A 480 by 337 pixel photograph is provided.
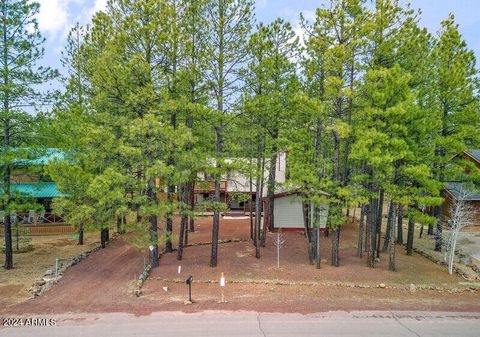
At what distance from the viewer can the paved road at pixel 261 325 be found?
10.0 meters

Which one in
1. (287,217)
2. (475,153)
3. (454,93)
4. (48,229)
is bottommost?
(48,229)

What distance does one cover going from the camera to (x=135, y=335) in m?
9.84

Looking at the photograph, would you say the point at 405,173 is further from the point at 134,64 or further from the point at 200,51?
the point at 134,64

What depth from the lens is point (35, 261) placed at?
63.0 ft

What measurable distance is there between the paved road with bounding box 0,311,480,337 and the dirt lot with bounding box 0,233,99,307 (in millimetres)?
3866

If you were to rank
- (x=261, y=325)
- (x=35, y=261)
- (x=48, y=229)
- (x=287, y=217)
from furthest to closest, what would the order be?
(x=287, y=217) < (x=48, y=229) < (x=35, y=261) < (x=261, y=325)

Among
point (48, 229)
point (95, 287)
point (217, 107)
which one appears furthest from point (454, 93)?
point (48, 229)

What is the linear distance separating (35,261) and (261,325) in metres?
14.7

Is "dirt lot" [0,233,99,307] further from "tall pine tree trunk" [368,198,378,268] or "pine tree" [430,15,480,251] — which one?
"pine tree" [430,15,480,251]

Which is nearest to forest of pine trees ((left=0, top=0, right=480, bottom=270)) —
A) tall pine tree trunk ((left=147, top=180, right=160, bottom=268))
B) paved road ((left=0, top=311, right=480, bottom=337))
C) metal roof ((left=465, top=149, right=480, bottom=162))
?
tall pine tree trunk ((left=147, top=180, right=160, bottom=268))

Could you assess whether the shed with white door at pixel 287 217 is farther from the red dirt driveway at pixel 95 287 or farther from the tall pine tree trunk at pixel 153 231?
the tall pine tree trunk at pixel 153 231

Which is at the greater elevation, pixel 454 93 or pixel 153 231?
pixel 454 93

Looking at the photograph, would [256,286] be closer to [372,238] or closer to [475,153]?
[372,238]

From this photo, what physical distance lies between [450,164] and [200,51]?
16.1 meters
